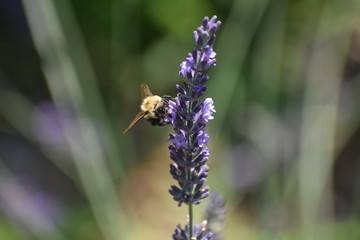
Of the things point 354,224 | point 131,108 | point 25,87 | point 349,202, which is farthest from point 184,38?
point 354,224

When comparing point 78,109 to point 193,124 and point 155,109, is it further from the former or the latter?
point 193,124

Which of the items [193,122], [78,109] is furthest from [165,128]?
[193,122]

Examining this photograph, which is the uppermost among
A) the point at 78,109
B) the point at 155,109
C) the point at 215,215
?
the point at 78,109

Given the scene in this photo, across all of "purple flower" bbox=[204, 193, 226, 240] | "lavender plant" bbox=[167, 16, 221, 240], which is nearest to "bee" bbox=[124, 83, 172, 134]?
"purple flower" bbox=[204, 193, 226, 240]

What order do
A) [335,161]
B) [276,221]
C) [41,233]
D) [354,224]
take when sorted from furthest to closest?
[335,161] < [354,224] < [41,233] < [276,221]

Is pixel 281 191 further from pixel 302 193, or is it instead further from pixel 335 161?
pixel 335 161

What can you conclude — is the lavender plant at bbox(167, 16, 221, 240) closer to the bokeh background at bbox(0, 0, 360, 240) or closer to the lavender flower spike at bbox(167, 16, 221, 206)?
the lavender flower spike at bbox(167, 16, 221, 206)
